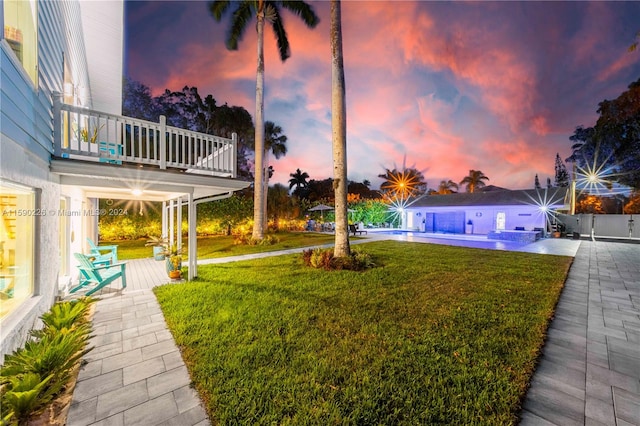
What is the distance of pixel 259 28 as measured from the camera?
12.7 m

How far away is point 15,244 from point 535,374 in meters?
6.10

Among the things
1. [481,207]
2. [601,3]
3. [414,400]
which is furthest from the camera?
[481,207]

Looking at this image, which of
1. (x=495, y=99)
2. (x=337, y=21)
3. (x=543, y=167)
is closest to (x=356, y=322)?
(x=337, y=21)

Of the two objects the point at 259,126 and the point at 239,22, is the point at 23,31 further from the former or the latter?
the point at 239,22

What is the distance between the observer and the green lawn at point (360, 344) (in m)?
2.18

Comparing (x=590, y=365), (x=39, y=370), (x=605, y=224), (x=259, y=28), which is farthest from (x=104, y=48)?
(x=605, y=224)

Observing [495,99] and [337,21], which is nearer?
[337,21]

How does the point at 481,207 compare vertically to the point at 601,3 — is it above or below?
below

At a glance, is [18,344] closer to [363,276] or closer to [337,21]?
[363,276]

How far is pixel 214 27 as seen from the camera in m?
14.1

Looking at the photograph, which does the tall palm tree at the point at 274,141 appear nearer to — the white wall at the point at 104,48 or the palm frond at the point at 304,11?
the palm frond at the point at 304,11

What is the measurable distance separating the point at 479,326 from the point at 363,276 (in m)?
3.11

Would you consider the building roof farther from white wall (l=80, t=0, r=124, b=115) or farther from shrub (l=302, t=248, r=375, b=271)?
white wall (l=80, t=0, r=124, b=115)

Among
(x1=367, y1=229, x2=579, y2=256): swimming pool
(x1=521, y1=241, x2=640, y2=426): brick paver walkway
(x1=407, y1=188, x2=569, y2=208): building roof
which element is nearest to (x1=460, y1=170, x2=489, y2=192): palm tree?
(x1=407, y1=188, x2=569, y2=208): building roof
